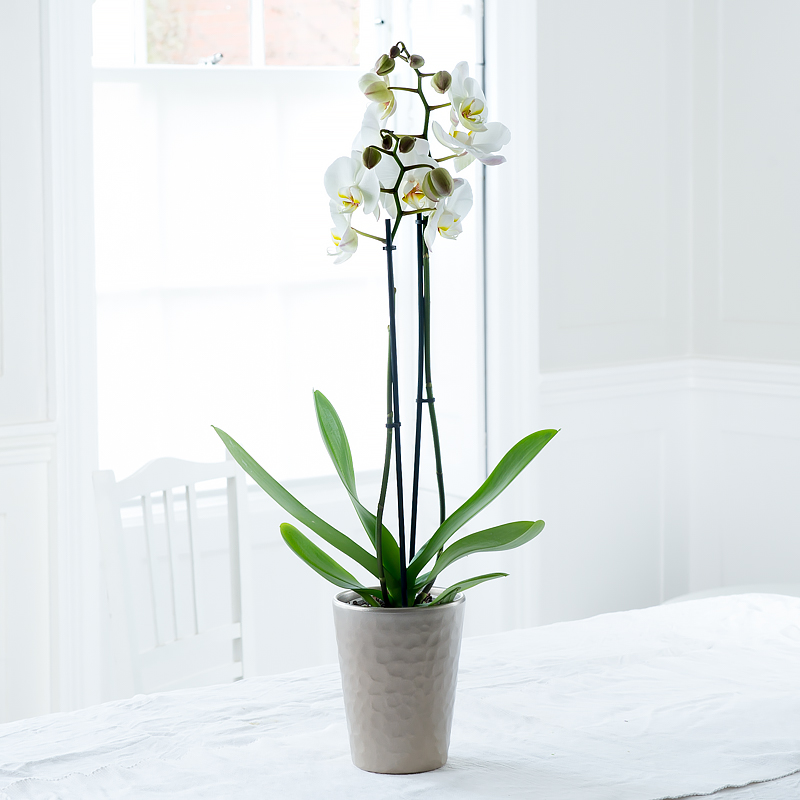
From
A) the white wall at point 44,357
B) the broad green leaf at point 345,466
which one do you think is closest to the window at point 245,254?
the white wall at point 44,357

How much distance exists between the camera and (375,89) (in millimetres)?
967

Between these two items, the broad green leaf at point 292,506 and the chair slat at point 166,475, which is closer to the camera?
the broad green leaf at point 292,506

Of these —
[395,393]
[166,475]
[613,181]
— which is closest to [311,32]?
[613,181]

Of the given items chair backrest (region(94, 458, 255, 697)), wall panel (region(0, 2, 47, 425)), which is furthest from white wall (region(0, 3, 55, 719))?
chair backrest (region(94, 458, 255, 697))

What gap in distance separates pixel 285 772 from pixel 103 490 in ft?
2.95

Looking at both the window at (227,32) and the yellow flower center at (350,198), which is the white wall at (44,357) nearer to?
the window at (227,32)

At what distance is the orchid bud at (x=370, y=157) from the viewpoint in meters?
0.93

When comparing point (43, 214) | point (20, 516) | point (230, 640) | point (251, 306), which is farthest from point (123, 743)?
point (251, 306)

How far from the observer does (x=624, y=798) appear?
100 centimetres

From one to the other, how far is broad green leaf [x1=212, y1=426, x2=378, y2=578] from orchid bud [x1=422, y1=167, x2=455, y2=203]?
11.5 inches

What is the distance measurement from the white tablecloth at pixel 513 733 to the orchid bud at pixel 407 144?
1.91ft

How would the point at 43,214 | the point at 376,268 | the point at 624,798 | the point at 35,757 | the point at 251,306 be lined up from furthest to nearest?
the point at 376,268, the point at 251,306, the point at 43,214, the point at 35,757, the point at 624,798

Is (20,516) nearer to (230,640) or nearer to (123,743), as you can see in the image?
(230,640)

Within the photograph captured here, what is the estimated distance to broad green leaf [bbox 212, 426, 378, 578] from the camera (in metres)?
1.02
